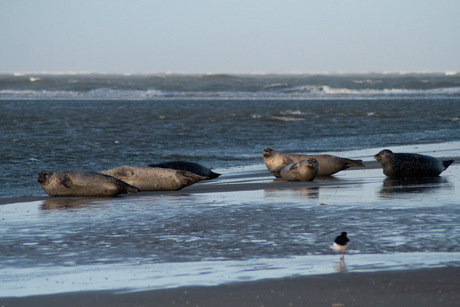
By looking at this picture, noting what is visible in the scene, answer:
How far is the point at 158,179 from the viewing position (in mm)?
9719

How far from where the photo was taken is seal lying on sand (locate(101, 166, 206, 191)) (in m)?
9.66

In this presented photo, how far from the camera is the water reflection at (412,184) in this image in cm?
880

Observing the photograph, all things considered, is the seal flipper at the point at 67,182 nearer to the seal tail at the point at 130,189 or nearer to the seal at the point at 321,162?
the seal tail at the point at 130,189

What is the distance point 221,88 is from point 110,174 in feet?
216

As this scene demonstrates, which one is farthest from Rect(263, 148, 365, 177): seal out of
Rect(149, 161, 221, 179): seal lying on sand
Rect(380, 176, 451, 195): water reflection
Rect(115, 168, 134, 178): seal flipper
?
Rect(115, 168, 134, 178): seal flipper

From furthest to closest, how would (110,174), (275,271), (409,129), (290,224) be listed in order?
(409,129)
(110,174)
(290,224)
(275,271)

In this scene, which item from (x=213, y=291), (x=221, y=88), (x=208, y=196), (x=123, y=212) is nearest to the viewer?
(x=213, y=291)

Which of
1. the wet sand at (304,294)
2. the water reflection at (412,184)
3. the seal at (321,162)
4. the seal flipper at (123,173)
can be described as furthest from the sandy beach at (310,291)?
the seal at (321,162)

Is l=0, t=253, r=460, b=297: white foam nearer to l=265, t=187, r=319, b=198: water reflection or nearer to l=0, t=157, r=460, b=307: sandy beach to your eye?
l=0, t=157, r=460, b=307: sandy beach

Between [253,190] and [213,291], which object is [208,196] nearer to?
[253,190]

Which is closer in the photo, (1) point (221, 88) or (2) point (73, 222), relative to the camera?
(2) point (73, 222)

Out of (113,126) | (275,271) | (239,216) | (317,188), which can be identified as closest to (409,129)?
(113,126)

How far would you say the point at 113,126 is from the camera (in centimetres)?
2500

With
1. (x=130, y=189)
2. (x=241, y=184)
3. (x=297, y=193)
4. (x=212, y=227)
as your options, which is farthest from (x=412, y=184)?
(x=212, y=227)
